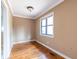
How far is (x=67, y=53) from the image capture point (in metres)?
2.57

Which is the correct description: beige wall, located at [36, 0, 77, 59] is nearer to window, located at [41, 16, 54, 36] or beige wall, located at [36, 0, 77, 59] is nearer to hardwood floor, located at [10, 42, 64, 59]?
hardwood floor, located at [10, 42, 64, 59]

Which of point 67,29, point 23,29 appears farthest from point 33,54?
point 23,29

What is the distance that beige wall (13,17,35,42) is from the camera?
553 cm

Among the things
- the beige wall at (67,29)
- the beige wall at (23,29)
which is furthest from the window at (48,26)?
the beige wall at (23,29)

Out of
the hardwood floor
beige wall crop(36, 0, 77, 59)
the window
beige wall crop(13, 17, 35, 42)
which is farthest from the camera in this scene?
beige wall crop(13, 17, 35, 42)

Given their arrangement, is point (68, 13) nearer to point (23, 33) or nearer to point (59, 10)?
point (59, 10)

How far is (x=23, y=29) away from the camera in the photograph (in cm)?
592

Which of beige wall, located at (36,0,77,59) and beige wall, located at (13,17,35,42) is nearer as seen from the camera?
beige wall, located at (36,0,77,59)

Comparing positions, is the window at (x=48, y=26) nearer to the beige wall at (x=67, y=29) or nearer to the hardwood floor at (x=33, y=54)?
the beige wall at (x=67, y=29)

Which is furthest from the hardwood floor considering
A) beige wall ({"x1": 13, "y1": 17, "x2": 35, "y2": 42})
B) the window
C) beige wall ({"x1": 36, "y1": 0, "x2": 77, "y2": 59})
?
beige wall ({"x1": 13, "y1": 17, "x2": 35, "y2": 42})

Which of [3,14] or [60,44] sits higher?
[3,14]

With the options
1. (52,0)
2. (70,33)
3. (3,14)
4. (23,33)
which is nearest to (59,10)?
(52,0)

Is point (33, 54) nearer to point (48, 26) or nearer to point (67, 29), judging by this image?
point (67, 29)

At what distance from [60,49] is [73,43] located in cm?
82
